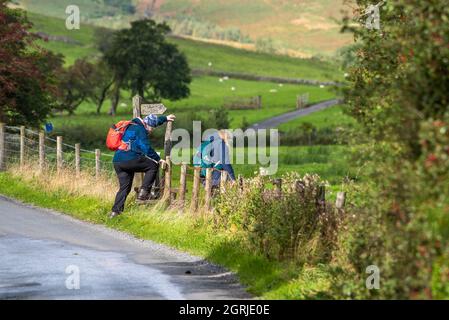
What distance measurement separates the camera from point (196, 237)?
20.5 metres

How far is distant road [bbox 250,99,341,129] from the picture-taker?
85144 mm

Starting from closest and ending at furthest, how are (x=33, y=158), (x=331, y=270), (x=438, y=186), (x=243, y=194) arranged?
(x=438, y=186), (x=331, y=270), (x=243, y=194), (x=33, y=158)

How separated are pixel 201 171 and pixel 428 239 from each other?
1322cm

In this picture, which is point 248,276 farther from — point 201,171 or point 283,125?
point 283,125

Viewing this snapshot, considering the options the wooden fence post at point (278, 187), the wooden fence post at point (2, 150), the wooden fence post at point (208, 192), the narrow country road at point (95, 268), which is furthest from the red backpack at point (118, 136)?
the wooden fence post at point (2, 150)

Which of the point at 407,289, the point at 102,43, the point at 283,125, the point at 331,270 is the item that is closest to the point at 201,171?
the point at 331,270

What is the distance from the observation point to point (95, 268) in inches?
680

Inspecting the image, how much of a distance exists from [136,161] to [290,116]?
72.8 m

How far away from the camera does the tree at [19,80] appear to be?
3669 cm

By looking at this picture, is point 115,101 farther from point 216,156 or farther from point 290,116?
point 216,156

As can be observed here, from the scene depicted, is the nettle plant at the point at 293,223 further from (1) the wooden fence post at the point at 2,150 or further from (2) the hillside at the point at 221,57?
(2) the hillside at the point at 221,57

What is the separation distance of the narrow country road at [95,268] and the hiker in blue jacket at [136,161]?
3.23 ft

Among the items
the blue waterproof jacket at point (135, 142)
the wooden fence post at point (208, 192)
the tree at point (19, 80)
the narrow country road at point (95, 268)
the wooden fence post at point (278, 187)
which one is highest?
the tree at point (19, 80)

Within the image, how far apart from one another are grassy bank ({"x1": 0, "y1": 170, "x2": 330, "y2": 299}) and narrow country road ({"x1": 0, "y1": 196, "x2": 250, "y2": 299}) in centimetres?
31
